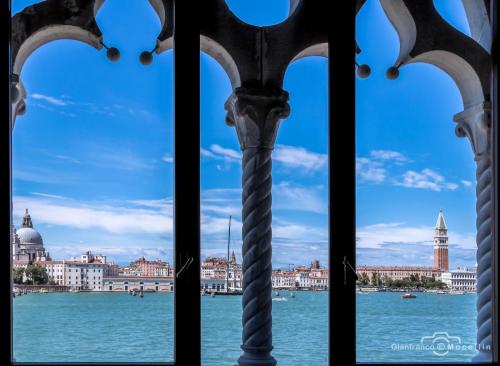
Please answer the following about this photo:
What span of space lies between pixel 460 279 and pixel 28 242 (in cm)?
300

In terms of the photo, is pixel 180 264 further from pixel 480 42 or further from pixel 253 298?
pixel 480 42

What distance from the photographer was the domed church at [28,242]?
2.61 metres

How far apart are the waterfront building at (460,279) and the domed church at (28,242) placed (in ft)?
8.60

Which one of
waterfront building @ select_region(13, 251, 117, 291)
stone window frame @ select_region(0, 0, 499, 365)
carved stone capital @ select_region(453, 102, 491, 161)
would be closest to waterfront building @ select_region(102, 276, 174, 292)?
waterfront building @ select_region(13, 251, 117, 291)

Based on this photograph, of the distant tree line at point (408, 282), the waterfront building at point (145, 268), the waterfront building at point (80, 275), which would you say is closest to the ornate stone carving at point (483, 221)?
the distant tree line at point (408, 282)

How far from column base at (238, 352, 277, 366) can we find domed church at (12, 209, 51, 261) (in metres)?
1.18

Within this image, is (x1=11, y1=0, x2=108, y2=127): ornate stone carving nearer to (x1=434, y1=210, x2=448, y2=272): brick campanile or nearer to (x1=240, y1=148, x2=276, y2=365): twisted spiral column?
(x1=240, y1=148, x2=276, y2=365): twisted spiral column

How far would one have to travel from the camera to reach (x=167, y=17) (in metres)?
2.28

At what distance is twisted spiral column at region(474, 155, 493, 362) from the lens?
8.16 feet

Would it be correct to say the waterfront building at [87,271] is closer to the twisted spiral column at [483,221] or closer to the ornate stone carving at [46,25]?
the ornate stone carving at [46,25]

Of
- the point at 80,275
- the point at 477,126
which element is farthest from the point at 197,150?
the point at 80,275
